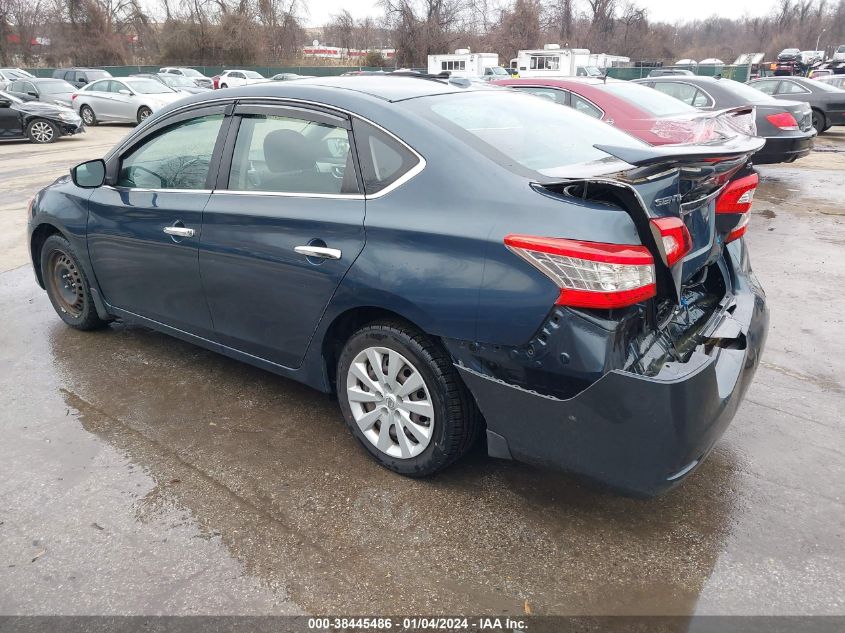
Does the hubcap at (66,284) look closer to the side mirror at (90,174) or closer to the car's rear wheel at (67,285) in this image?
the car's rear wheel at (67,285)

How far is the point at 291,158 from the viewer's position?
10.7 feet

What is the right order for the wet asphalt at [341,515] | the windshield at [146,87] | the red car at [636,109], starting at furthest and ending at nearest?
the windshield at [146,87] → the red car at [636,109] → the wet asphalt at [341,515]

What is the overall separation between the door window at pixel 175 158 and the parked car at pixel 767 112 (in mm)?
8235

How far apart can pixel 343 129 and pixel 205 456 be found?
5.55 feet

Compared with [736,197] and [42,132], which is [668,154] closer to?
[736,197]

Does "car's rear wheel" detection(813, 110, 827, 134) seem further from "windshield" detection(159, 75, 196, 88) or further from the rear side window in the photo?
"windshield" detection(159, 75, 196, 88)

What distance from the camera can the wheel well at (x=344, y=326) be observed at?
2946mm

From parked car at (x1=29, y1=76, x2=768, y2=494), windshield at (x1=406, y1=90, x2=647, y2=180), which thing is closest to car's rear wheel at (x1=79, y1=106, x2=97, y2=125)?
parked car at (x1=29, y1=76, x2=768, y2=494)

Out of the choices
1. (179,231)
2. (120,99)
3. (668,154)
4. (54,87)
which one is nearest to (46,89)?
(54,87)

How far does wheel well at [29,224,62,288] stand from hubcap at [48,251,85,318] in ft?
0.47

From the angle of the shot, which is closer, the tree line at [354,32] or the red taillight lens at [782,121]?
the red taillight lens at [782,121]

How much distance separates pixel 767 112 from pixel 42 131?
1642 centimetres

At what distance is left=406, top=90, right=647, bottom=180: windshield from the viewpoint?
9.29 ft

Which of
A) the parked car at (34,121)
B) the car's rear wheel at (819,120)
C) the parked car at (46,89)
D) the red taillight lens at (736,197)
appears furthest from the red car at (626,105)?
the parked car at (46,89)
